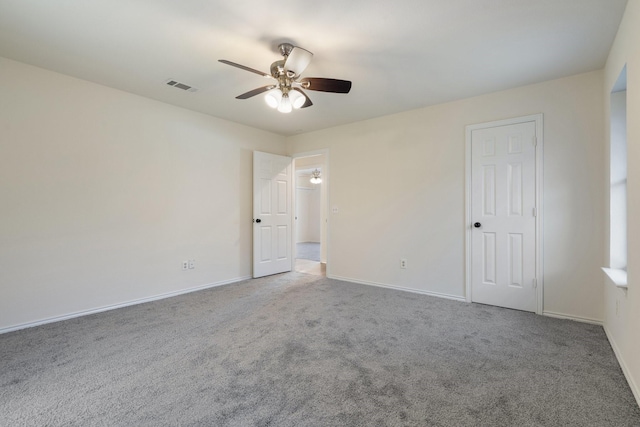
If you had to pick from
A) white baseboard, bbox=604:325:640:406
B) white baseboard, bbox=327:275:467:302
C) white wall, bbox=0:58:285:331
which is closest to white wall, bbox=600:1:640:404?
white baseboard, bbox=604:325:640:406

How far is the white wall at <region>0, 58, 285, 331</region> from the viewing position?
271cm

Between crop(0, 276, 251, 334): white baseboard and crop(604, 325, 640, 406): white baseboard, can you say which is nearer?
crop(604, 325, 640, 406): white baseboard

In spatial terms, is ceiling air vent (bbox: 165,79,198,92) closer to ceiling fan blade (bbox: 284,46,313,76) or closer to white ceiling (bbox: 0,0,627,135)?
white ceiling (bbox: 0,0,627,135)

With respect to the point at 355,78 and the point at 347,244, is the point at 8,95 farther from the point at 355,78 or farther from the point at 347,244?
the point at 347,244

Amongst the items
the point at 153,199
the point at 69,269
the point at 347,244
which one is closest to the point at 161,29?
the point at 153,199

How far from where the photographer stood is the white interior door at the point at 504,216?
3156 millimetres

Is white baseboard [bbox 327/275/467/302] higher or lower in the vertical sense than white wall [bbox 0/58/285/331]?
lower

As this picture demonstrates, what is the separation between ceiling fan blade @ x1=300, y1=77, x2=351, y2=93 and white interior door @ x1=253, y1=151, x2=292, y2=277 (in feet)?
7.99

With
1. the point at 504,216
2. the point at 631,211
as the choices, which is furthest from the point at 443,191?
the point at 631,211

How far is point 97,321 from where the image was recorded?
291 cm

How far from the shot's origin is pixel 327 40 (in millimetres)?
2324

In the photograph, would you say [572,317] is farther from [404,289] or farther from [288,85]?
[288,85]

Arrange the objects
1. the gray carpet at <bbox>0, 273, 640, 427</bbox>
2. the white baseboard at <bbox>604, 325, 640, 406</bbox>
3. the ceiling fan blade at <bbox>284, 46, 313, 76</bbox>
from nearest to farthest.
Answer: the gray carpet at <bbox>0, 273, 640, 427</bbox>, the white baseboard at <bbox>604, 325, 640, 406</bbox>, the ceiling fan blade at <bbox>284, 46, 313, 76</bbox>

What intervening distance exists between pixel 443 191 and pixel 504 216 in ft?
2.41
